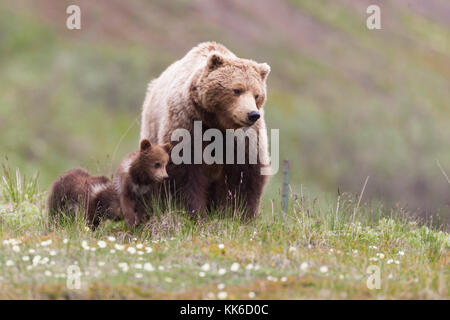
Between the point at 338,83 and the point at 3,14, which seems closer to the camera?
the point at 3,14

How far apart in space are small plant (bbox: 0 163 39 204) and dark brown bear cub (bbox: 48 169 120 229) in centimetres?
140

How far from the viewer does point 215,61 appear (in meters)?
8.30

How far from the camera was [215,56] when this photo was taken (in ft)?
27.1

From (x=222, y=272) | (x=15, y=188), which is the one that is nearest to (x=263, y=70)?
(x=222, y=272)

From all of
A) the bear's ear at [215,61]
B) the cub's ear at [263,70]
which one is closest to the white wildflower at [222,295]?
the bear's ear at [215,61]

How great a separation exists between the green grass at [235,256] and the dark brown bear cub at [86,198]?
15 cm

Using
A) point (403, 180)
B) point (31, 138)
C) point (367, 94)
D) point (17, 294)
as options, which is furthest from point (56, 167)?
point (17, 294)

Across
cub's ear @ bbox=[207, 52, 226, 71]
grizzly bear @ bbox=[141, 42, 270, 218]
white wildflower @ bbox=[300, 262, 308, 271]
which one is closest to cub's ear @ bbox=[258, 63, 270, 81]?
grizzly bear @ bbox=[141, 42, 270, 218]

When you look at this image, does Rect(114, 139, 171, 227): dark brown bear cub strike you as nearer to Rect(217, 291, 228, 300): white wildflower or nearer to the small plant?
the small plant

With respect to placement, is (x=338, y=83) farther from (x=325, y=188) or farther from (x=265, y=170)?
(x=265, y=170)

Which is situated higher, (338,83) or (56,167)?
(338,83)

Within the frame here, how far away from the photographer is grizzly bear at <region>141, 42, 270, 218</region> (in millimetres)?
8094

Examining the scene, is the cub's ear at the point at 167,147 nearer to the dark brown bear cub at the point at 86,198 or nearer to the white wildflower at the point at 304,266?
the dark brown bear cub at the point at 86,198
